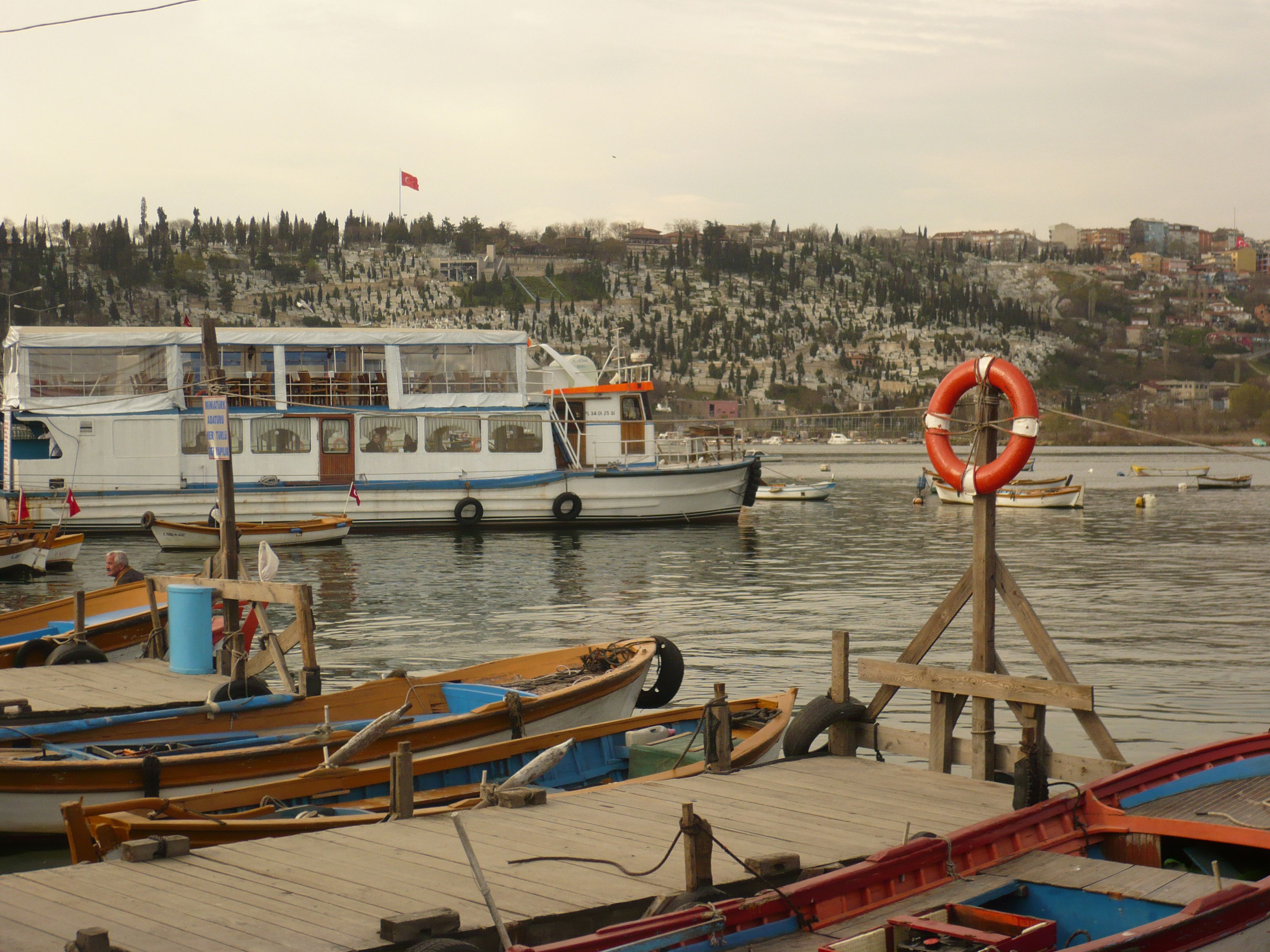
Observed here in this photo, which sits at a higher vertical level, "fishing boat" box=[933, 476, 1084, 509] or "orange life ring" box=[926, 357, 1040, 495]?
"orange life ring" box=[926, 357, 1040, 495]

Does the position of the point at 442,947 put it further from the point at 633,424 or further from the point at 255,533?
the point at 633,424

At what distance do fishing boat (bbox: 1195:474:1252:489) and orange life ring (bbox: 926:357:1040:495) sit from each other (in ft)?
217

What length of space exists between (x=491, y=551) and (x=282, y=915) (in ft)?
86.4

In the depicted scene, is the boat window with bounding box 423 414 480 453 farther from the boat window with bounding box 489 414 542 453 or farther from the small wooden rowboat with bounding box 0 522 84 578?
the small wooden rowboat with bounding box 0 522 84 578

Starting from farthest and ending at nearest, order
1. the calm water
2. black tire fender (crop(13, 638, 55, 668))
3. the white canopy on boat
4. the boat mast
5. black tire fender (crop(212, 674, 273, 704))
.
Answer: the white canopy on boat → the calm water → black tire fender (crop(13, 638, 55, 668)) → the boat mast → black tire fender (crop(212, 674, 273, 704))

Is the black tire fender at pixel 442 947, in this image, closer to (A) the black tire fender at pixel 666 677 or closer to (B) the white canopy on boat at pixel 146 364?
(A) the black tire fender at pixel 666 677

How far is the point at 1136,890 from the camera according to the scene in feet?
18.5

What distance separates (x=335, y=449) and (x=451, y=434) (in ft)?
11.4

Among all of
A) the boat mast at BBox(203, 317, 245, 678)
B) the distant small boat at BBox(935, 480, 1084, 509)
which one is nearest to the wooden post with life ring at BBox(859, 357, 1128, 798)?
the boat mast at BBox(203, 317, 245, 678)

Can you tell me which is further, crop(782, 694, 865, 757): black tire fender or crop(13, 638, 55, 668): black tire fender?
crop(13, 638, 55, 668): black tire fender

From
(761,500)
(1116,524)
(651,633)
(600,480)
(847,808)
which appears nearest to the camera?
(847,808)

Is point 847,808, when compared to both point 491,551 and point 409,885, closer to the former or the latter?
point 409,885

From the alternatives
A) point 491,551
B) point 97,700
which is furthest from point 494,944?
point 491,551

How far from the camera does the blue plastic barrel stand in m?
11.3
